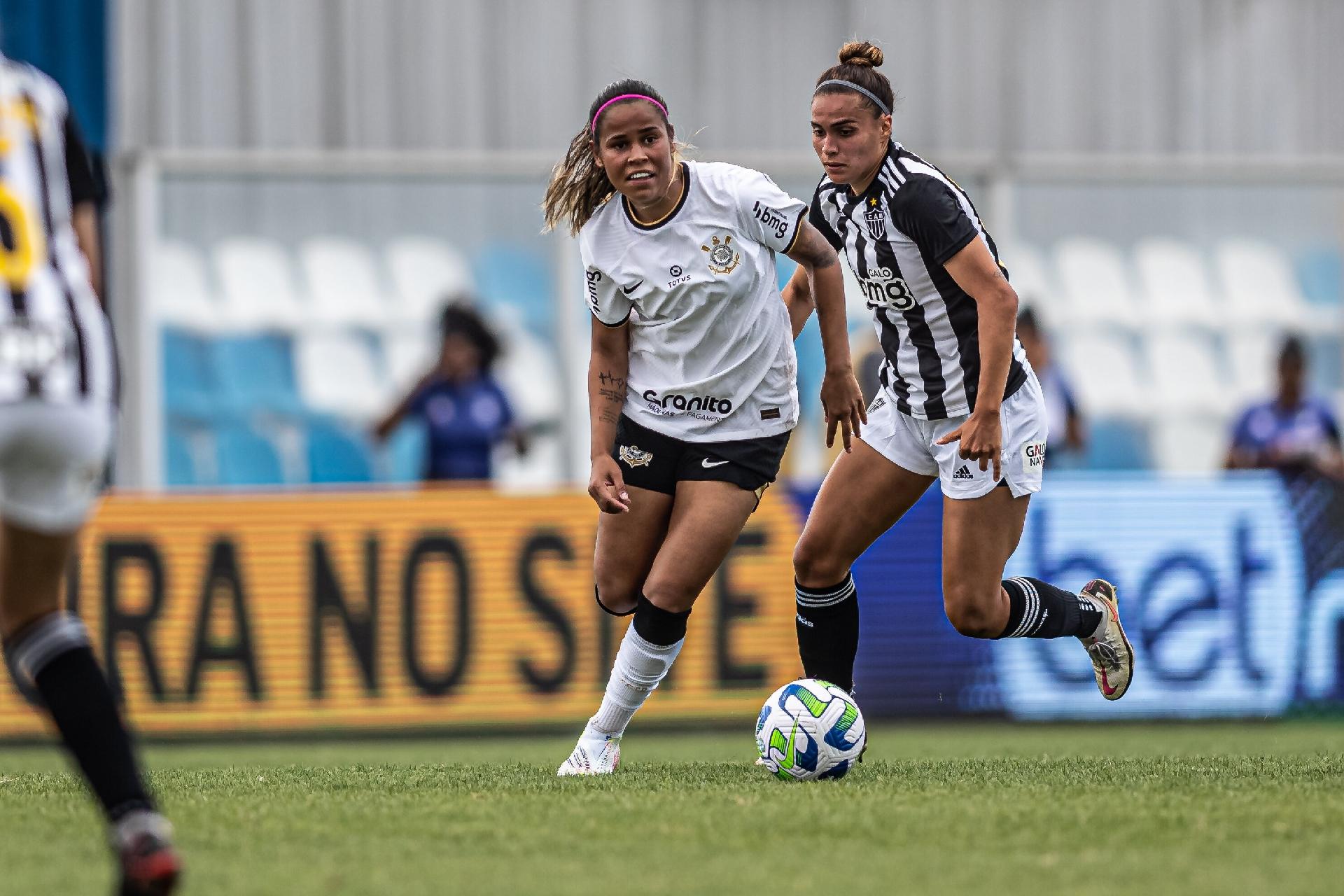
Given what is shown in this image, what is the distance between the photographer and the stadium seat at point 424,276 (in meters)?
14.7

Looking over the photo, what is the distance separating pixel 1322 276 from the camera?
15984mm

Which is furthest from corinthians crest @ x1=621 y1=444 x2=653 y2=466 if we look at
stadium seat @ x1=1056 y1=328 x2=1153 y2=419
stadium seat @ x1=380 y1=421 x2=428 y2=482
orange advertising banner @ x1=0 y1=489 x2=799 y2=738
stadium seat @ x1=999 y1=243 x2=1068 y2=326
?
stadium seat @ x1=1056 y1=328 x2=1153 y2=419

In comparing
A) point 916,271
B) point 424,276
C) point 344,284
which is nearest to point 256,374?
point 344,284

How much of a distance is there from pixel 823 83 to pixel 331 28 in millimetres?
9576

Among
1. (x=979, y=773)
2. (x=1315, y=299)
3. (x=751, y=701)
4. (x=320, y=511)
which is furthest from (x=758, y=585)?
(x=1315, y=299)

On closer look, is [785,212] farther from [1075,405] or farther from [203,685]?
[1075,405]

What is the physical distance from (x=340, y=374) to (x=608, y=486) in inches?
350

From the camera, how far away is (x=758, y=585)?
392 inches

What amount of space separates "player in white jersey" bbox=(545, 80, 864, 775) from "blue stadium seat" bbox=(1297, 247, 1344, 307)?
1091cm

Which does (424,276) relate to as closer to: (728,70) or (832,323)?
(728,70)

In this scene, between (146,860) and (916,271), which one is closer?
(146,860)

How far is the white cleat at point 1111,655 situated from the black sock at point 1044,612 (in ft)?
0.29

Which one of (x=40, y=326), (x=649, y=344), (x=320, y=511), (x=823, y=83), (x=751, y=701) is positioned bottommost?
(x=751, y=701)

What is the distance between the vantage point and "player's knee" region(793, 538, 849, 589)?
6.25 meters
